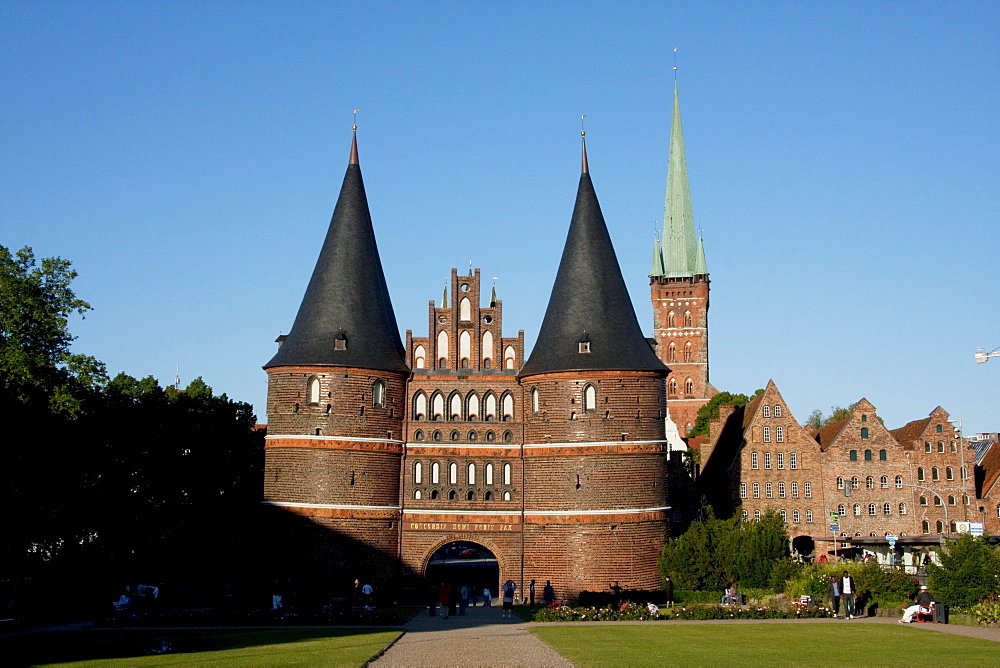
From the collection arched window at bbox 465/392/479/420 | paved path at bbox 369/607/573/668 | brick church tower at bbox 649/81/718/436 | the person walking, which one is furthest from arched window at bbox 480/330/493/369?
brick church tower at bbox 649/81/718/436

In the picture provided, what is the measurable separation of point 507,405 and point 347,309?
7.49m

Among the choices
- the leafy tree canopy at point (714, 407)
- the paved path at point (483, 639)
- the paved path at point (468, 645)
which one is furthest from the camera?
the leafy tree canopy at point (714, 407)

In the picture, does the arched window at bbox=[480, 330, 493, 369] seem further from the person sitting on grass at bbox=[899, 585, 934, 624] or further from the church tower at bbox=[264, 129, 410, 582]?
the person sitting on grass at bbox=[899, 585, 934, 624]

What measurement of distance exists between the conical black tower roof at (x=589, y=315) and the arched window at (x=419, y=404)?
4.05 m

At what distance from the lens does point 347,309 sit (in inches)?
1650

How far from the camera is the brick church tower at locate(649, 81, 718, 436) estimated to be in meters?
107

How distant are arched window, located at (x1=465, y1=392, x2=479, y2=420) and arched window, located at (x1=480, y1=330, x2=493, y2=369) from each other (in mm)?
1298

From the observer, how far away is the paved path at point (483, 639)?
76.8 feet

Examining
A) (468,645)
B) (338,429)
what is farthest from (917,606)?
(338,429)

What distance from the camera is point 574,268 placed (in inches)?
1697

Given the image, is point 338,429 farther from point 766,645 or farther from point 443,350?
point 766,645

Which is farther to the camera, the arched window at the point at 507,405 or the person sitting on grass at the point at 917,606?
the arched window at the point at 507,405

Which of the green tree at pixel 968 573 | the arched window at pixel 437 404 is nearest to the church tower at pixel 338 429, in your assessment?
the arched window at pixel 437 404

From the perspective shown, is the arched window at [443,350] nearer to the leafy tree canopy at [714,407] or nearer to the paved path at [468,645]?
the paved path at [468,645]
